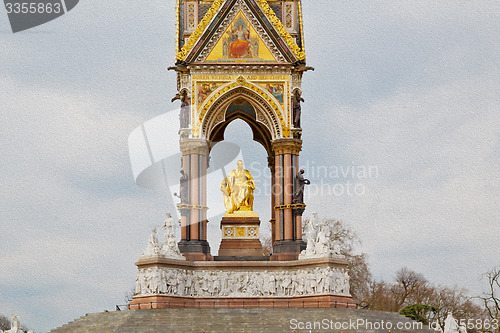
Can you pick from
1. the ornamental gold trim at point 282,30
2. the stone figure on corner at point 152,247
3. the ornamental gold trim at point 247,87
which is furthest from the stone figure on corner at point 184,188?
the ornamental gold trim at point 282,30

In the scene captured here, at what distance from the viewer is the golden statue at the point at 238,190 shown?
36.9m

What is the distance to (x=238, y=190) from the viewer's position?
3716cm

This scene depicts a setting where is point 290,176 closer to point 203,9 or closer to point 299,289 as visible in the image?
point 299,289

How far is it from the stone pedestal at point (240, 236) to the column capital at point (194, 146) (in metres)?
3.23

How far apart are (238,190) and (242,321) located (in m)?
9.18

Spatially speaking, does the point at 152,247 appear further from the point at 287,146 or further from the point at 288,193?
the point at 287,146

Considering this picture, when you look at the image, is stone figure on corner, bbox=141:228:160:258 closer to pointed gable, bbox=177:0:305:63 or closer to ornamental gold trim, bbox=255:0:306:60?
pointed gable, bbox=177:0:305:63

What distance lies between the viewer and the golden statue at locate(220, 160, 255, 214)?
121 ft

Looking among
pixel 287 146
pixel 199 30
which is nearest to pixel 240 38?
pixel 199 30

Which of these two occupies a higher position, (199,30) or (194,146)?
(199,30)

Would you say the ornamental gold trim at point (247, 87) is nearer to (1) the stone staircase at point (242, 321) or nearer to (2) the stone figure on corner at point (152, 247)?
(2) the stone figure on corner at point (152, 247)

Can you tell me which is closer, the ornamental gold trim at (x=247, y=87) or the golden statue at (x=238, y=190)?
the ornamental gold trim at (x=247, y=87)

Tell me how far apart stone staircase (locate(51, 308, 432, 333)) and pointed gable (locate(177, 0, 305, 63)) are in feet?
36.9

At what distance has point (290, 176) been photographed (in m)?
35.2
